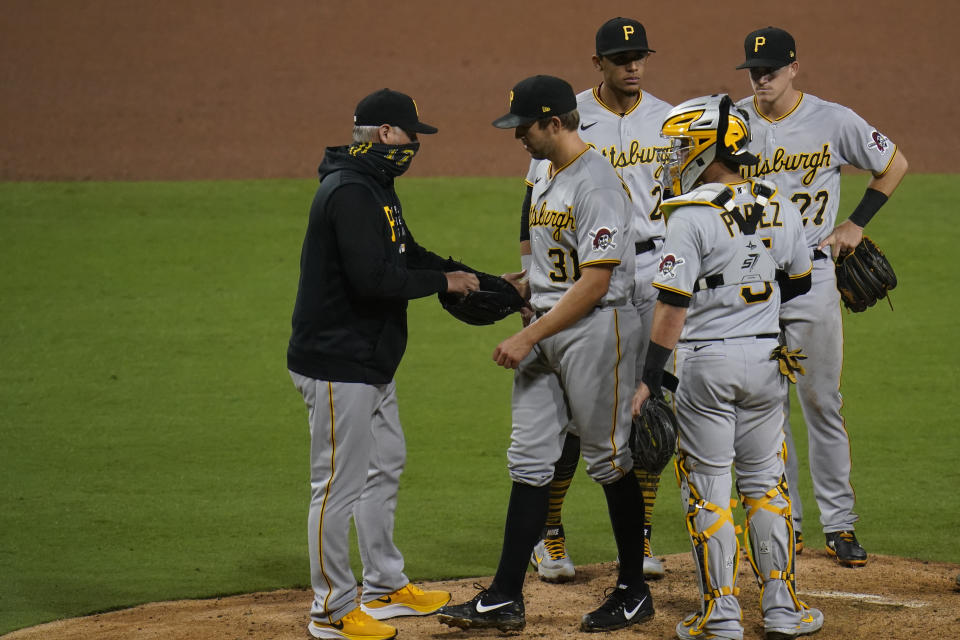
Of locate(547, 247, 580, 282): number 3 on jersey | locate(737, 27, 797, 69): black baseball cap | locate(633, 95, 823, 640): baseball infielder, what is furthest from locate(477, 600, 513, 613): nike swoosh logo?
locate(737, 27, 797, 69): black baseball cap

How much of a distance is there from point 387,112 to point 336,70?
12522 mm

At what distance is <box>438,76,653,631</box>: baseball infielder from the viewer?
399 cm

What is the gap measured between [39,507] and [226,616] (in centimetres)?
212

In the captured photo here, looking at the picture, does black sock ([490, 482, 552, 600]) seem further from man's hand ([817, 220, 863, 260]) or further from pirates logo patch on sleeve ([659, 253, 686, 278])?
man's hand ([817, 220, 863, 260])

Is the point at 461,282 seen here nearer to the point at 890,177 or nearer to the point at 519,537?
the point at 519,537

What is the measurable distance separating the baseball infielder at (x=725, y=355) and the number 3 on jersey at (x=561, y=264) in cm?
37

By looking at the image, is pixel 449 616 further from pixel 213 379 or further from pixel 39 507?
pixel 213 379

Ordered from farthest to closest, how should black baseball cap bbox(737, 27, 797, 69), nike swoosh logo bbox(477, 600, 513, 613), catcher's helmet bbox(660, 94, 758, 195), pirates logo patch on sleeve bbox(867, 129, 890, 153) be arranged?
pirates logo patch on sleeve bbox(867, 129, 890, 153) → black baseball cap bbox(737, 27, 797, 69) → nike swoosh logo bbox(477, 600, 513, 613) → catcher's helmet bbox(660, 94, 758, 195)

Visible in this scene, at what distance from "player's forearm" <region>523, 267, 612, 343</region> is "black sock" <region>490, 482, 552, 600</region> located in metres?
0.57

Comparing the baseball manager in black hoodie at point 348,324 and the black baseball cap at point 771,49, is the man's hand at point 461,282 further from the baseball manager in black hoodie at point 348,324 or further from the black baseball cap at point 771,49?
the black baseball cap at point 771,49

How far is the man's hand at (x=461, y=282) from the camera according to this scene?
4.26m

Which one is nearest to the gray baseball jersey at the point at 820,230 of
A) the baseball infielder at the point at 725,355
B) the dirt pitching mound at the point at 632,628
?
the dirt pitching mound at the point at 632,628

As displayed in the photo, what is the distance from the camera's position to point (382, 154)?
413 cm

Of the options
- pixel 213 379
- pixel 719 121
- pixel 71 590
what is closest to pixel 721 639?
pixel 719 121
